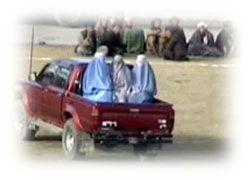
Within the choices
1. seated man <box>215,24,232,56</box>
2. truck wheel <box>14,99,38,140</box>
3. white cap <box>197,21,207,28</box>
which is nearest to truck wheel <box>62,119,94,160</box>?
truck wheel <box>14,99,38,140</box>

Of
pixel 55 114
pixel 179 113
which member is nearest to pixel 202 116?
pixel 179 113

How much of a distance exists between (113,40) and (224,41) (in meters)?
2.91

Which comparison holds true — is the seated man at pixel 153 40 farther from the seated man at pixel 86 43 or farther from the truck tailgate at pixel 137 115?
the truck tailgate at pixel 137 115

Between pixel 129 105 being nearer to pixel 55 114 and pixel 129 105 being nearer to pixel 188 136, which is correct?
pixel 55 114

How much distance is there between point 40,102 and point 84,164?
70.6 inches

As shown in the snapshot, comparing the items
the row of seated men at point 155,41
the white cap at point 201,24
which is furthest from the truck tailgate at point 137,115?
the white cap at point 201,24

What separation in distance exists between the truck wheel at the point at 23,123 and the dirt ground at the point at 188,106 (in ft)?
0.55

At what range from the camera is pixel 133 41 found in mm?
24922

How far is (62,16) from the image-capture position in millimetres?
20656

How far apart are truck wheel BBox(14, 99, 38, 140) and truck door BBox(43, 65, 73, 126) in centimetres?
42

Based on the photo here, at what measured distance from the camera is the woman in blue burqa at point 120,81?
42.4 ft

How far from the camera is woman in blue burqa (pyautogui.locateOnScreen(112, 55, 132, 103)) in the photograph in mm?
12921

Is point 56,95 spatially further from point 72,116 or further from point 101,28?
point 101,28

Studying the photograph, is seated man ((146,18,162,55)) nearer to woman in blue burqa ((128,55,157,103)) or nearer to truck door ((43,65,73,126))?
truck door ((43,65,73,126))
